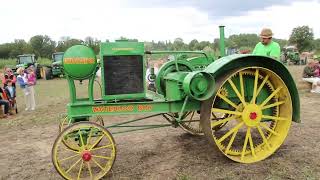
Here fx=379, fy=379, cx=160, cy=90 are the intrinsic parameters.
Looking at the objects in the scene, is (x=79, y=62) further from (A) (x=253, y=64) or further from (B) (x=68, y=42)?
(B) (x=68, y=42)

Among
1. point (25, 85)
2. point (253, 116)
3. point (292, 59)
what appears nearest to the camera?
point (253, 116)

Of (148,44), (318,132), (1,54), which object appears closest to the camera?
(148,44)

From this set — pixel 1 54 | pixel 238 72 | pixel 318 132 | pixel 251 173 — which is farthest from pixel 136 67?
pixel 1 54

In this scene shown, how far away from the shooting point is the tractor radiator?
4.68 metres

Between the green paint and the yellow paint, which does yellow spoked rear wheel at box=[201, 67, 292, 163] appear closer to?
the yellow paint

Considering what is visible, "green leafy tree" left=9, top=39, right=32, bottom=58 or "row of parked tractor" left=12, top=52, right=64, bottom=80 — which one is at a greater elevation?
"green leafy tree" left=9, top=39, right=32, bottom=58

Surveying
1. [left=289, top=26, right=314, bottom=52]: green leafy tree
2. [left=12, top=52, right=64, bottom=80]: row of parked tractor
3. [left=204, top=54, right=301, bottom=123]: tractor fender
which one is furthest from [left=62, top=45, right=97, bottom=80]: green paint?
[left=289, top=26, right=314, bottom=52]: green leafy tree

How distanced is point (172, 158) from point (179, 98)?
96 centimetres

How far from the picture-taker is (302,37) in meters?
52.0

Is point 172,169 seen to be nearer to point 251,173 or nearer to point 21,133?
point 251,173

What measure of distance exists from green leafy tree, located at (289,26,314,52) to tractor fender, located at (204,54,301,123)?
50.0 m

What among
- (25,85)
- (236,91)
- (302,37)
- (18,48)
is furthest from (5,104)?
(18,48)

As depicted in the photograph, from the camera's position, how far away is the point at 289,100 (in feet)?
16.9

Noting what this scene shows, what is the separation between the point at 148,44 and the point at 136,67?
94cm
